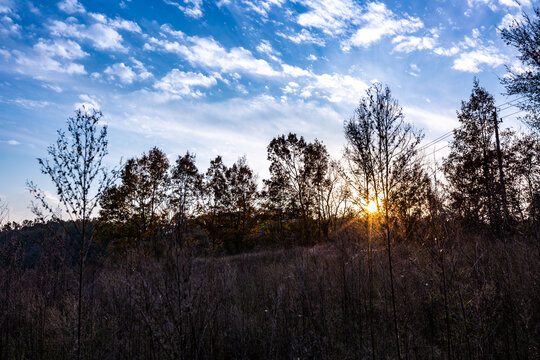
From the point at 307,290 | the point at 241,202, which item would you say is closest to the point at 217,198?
the point at 241,202

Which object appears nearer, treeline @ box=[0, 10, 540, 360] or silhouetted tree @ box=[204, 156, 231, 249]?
treeline @ box=[0, 10, 540, 360]

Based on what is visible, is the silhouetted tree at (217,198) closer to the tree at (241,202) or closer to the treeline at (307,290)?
the tree at (241,202)

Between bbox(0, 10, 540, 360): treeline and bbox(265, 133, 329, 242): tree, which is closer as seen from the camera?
bbox(0, 10, 540, 360): treeline

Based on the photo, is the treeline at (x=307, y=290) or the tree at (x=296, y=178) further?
the tree at (x=296, y=178)

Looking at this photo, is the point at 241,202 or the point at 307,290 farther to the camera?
the point at 241,202

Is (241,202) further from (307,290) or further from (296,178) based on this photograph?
(307,290)

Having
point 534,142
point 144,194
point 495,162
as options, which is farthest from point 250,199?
point 534,142

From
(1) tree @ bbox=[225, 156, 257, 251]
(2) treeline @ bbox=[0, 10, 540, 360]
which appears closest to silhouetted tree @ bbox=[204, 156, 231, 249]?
(1) tree @ bbox=[225, 156, 257, 251]

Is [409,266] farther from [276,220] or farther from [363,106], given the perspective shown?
[276,220]

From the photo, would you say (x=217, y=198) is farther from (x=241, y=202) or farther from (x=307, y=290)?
(x=307, y=290)

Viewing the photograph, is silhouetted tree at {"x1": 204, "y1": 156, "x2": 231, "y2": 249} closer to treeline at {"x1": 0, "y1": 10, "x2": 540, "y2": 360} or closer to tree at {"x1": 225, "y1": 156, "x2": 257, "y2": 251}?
tree at {"x1": 225, "y1": 156, "x2": 257, "y2": 251}

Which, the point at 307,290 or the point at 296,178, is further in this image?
the point at 296,178

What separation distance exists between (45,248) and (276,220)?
23.5 metres

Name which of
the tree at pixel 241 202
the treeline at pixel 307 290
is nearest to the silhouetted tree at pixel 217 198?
the tree at pixel 241 202
